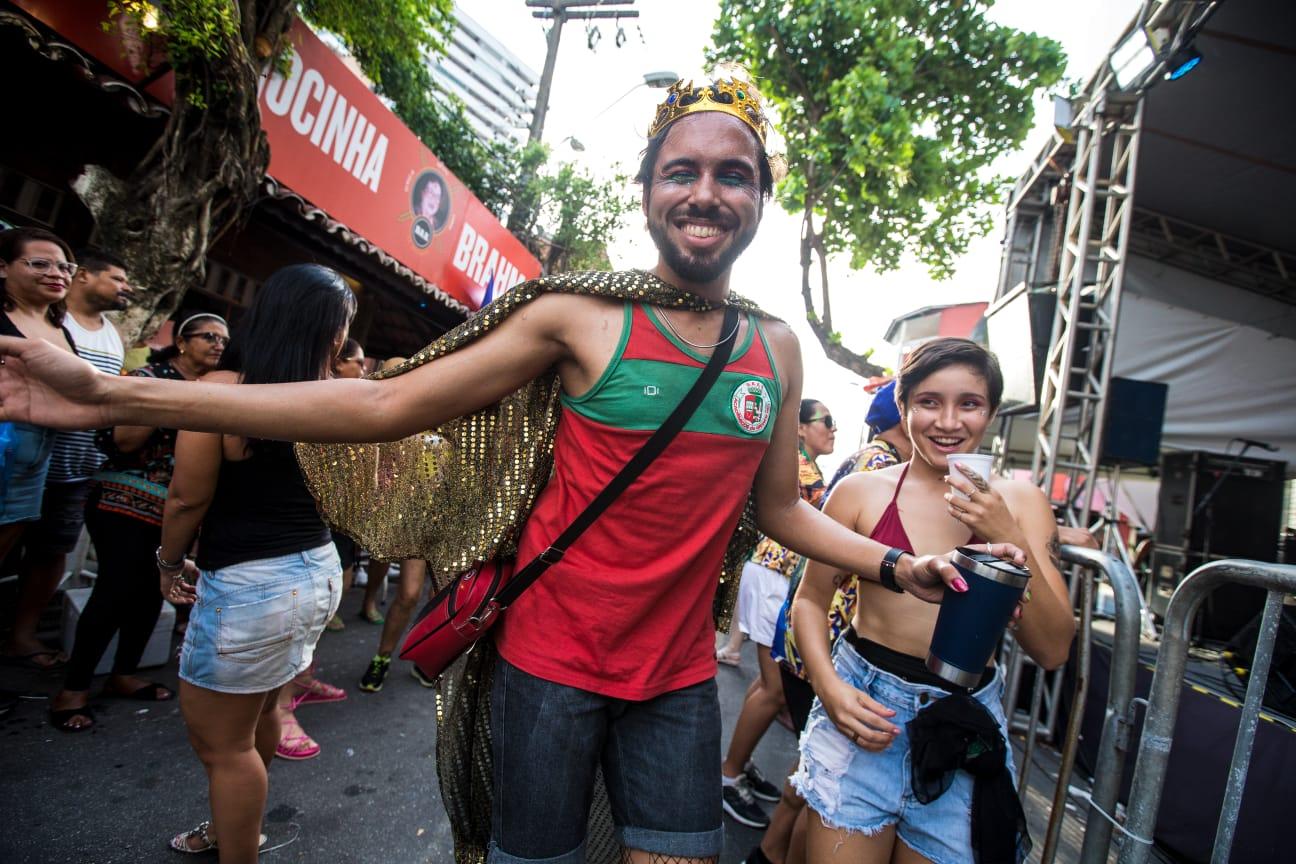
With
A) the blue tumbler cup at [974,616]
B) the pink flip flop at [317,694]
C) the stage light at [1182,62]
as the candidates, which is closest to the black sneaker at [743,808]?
the blue tumbler cup at [974,616]

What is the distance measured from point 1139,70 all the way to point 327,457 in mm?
7147

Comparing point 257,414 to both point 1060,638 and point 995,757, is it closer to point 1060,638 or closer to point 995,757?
point 995,757

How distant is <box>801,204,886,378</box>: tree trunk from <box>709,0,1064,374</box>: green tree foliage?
2 cm

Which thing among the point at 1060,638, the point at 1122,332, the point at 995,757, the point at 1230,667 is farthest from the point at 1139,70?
the point at 995,757

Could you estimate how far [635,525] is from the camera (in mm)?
1375

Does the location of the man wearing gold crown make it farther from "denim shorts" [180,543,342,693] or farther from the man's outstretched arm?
"denim shorts" [180,543,342,693]

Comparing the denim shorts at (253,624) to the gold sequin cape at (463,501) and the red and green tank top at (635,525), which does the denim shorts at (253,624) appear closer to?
the gold sequin cape at (463,501)

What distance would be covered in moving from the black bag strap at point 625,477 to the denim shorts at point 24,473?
311cm

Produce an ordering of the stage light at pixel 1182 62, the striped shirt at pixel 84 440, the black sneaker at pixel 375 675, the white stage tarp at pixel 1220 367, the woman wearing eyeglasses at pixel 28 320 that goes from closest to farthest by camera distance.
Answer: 1. the woman wearing eyeglasses at pixel 28 320
2. the striped shirt at pixel 84 440
3. the black sneaker at pixel 375 675
4. the stage light at pixel 1182 62
5. the white stage tarp at pixel 1220 367

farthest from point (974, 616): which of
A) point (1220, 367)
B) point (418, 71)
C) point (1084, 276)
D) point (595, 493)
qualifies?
Answer: point (418, 71)

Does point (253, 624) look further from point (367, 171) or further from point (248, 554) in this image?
point (367, 171)

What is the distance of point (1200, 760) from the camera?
3361mm

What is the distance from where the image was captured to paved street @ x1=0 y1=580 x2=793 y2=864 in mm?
2348

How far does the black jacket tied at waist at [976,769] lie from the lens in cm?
155
